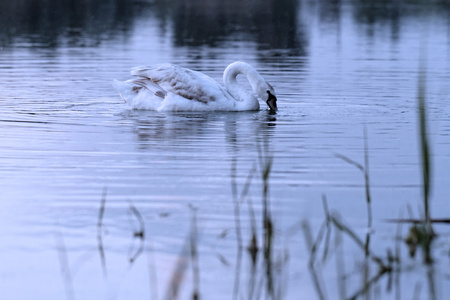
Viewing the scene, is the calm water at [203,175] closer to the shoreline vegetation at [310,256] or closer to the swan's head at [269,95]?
the shoreline vegetation at [310,256]

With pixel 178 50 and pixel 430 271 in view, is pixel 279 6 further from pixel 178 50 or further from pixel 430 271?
pixel 430 271

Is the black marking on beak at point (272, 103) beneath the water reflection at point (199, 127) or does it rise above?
above

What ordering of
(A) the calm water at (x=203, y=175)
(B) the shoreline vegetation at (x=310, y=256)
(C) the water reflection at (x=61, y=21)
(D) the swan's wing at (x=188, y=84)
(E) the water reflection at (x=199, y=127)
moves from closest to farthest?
(B) the shoreline vegetation at (x=310, y=256)
(A) the calm water at (x=203, y=175)
(E) the water reflection at (x=199, y=127)
(D) the swan's wing at (x=188, y=84)
(C) the water reflection at (x=61, y=21)

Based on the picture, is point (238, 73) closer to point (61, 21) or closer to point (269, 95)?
point (269, 95)

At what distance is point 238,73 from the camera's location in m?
13.9

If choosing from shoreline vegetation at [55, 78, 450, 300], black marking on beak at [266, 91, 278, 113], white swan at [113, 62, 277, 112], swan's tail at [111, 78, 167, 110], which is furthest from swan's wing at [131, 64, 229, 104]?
shoreline vegetation at [55, 78, 450, 300]

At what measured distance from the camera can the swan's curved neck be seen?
1370cm

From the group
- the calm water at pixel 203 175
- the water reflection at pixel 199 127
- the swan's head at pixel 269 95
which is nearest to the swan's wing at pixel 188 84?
the water reflection at pixel 199 127

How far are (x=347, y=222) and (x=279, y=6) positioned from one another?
170ft

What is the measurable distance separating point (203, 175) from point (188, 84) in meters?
5.05

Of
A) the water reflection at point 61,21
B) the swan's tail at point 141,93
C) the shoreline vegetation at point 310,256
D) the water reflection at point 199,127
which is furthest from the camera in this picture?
the water reflection at point 61,21

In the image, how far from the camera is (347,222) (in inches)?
267

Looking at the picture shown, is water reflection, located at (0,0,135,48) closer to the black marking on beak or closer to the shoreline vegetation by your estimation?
the black marking on beak

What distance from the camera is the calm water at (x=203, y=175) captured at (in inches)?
222
